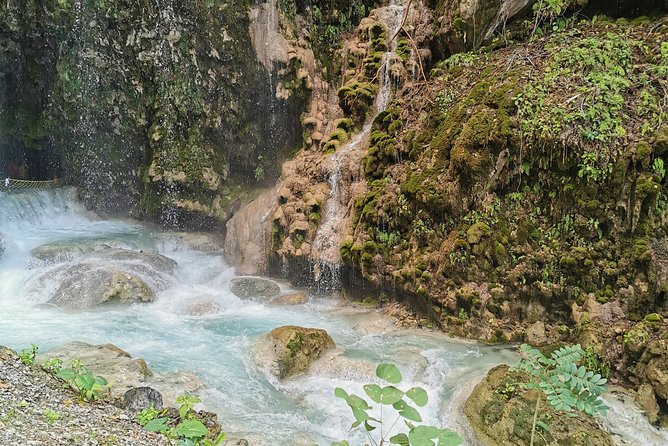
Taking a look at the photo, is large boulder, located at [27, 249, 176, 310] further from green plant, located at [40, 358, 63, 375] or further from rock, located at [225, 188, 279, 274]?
green plant, located at [40, 358, 63, 375]

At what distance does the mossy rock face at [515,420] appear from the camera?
5344mm

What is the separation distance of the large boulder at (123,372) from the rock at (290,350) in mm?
1113

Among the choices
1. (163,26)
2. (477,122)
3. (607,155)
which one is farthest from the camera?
(163,26)

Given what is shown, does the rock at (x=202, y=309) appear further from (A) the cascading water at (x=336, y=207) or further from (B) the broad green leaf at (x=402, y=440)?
(B) the broad green leaf at (x=402, y=440)

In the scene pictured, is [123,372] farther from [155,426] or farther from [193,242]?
[193,242]

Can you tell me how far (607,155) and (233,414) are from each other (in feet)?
21.9

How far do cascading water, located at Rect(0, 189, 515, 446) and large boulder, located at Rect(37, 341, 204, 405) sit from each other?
38cm

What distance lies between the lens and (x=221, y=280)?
12078 mm

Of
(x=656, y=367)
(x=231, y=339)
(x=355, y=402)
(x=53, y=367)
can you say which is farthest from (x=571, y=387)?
(x=231, y=339)

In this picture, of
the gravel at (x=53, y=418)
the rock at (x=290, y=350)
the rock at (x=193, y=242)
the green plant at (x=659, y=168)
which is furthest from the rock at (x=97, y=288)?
the green plant at (x=659, y=168)

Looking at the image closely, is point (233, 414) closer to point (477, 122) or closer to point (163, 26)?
point (477, 122)

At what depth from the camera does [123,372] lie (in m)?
6.52

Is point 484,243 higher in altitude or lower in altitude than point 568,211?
lower

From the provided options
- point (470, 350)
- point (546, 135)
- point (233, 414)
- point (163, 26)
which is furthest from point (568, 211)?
point (163, 26)
